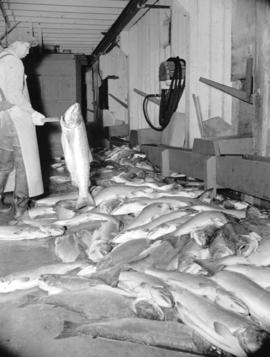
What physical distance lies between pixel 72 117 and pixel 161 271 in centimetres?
217

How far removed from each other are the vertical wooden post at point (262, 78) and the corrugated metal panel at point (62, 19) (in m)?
4.53

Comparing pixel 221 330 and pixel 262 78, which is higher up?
pixel 262 78

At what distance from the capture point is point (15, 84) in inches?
214

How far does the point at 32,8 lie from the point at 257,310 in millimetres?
9883

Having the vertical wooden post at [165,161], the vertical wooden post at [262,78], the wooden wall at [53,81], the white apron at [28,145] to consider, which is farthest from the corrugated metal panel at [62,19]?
the white apron at [28,145]

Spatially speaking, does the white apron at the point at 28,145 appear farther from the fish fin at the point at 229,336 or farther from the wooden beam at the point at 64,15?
the wooden beam at the point at 64,15

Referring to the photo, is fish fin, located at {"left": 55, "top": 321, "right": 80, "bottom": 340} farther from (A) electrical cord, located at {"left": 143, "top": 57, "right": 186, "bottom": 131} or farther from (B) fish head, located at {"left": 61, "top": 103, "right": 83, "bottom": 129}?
(A) electrical cord, located at {"left": 143, "top": 57, "right": 186, "bottom": 131}

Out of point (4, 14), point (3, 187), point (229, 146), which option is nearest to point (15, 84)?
point (3, 187)

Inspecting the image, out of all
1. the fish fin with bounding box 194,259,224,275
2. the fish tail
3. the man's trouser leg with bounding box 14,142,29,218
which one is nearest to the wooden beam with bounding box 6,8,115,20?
the man's trouser leg with bounding box 14,142,29,218

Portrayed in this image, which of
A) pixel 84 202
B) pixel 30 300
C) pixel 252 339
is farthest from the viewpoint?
pixel 84 202

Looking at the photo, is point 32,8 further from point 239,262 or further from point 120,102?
point 239,262

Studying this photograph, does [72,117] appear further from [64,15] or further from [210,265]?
[64,15]

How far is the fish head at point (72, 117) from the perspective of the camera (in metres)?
4.42

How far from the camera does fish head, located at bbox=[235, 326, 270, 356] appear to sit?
2.05m
